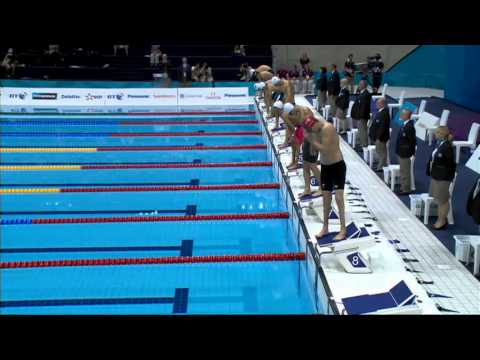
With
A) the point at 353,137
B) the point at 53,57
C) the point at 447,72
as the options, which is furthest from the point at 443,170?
the point at 53,57

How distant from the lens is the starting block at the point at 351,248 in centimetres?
454

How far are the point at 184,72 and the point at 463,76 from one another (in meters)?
8.42

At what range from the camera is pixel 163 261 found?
5445mm

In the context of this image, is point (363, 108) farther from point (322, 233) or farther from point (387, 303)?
point (387, 303)

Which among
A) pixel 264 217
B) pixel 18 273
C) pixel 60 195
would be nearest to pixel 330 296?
pixel 264 217

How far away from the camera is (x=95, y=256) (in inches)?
227

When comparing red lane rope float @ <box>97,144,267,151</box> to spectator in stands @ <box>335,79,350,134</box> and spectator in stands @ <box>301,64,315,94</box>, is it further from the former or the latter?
spectator in stands @ <box>301,64,315,94</box>

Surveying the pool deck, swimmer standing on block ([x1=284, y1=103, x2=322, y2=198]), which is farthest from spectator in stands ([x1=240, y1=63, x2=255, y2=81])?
swimmer standing on block ([x1=284, y1=103, x2=322, y2=198])

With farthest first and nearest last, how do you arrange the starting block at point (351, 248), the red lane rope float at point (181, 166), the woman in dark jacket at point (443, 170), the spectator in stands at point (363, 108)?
the spectator in stands at point (363, 108) → the red lane rope float at point (181, 166) → the woman in dark jacket at point (443, 170) → the starting block at point (351, 248)

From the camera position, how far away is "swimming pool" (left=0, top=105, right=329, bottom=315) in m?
4.99

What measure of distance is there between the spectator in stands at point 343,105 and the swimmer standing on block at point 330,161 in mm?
5782

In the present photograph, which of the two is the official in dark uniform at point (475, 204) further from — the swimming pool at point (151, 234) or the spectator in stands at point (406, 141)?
the spectator in stands at point (406, 141)

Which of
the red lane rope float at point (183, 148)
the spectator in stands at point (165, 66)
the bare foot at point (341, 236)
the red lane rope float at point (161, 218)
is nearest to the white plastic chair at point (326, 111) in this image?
the red lane rope float at point (183, 148)
